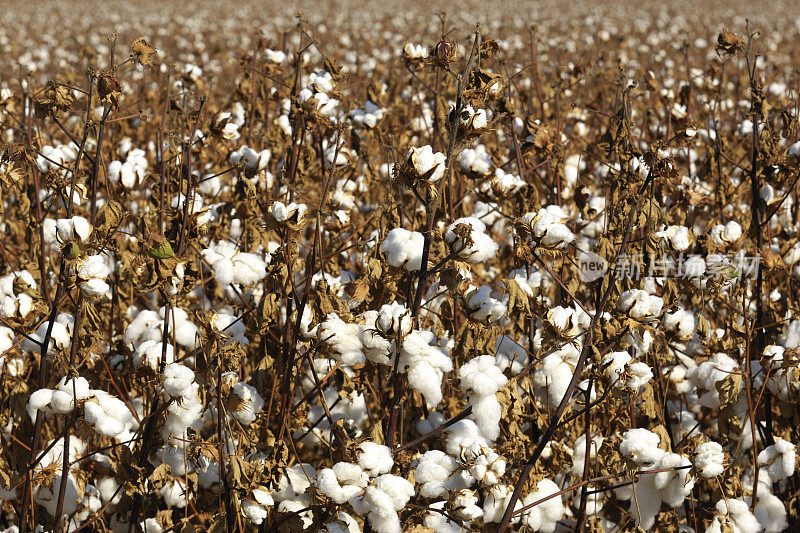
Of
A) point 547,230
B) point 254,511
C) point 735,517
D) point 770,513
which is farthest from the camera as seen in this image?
point 770,513

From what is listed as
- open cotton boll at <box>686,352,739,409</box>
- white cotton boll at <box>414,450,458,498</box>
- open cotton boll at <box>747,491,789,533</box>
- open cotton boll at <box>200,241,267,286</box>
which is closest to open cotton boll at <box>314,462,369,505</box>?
white cotton boll at <box>414,450,458,498</box>

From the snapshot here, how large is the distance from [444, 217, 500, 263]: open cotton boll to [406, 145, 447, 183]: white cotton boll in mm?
101

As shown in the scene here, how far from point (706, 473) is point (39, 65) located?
→ 25.5 feet

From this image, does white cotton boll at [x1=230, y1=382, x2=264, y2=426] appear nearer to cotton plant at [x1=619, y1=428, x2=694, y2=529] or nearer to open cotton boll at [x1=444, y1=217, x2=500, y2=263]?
open cotton boll at [x1=444, y1=217, x2=500, y2=263]

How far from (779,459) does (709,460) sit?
327 millimetres

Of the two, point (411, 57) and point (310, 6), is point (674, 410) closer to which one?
point (411, 57)

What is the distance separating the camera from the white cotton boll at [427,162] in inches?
51.8

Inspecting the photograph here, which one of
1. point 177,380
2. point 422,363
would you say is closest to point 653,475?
point 422,363

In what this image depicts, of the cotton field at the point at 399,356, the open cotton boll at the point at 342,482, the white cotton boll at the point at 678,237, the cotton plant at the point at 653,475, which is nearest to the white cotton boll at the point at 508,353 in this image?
the cotton field at the point at 399,356

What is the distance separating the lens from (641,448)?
1.53 meters

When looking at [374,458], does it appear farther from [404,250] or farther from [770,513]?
[770,513]

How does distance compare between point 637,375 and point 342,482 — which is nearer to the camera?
point 342,482

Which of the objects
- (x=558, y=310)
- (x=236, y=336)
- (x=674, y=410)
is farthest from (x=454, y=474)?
(x=674, y=410)

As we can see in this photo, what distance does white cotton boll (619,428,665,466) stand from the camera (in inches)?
60.2
